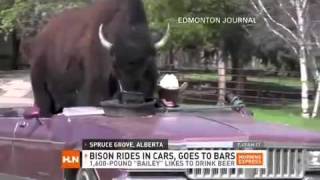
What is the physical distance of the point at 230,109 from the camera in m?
8.27

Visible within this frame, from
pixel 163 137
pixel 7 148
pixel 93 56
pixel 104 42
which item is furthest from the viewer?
pixel 93 56

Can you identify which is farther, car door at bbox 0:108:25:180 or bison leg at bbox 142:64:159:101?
bison leg at bbox 142:64:159:101

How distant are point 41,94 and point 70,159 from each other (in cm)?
691

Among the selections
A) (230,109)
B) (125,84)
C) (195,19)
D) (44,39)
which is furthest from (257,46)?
(230,109)

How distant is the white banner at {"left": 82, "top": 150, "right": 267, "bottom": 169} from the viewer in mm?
6281

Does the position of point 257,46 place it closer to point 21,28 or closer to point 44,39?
point 21,28

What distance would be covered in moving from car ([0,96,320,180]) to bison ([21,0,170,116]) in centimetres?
193

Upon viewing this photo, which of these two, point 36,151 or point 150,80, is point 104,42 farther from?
point 36,151

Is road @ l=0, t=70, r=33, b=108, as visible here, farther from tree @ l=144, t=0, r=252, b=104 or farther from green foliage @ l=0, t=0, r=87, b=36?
tree @ l=144, t=0, r=252, b=104

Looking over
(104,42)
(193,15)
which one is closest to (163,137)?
(104,42)

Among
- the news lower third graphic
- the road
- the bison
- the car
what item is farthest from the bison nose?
the road

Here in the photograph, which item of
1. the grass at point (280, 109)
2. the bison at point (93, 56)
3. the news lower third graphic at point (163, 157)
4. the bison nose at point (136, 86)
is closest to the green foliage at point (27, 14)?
the grass at point (280, 109)

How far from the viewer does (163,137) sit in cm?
641

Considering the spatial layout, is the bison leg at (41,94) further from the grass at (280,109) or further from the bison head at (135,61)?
the grass at (280,109)
